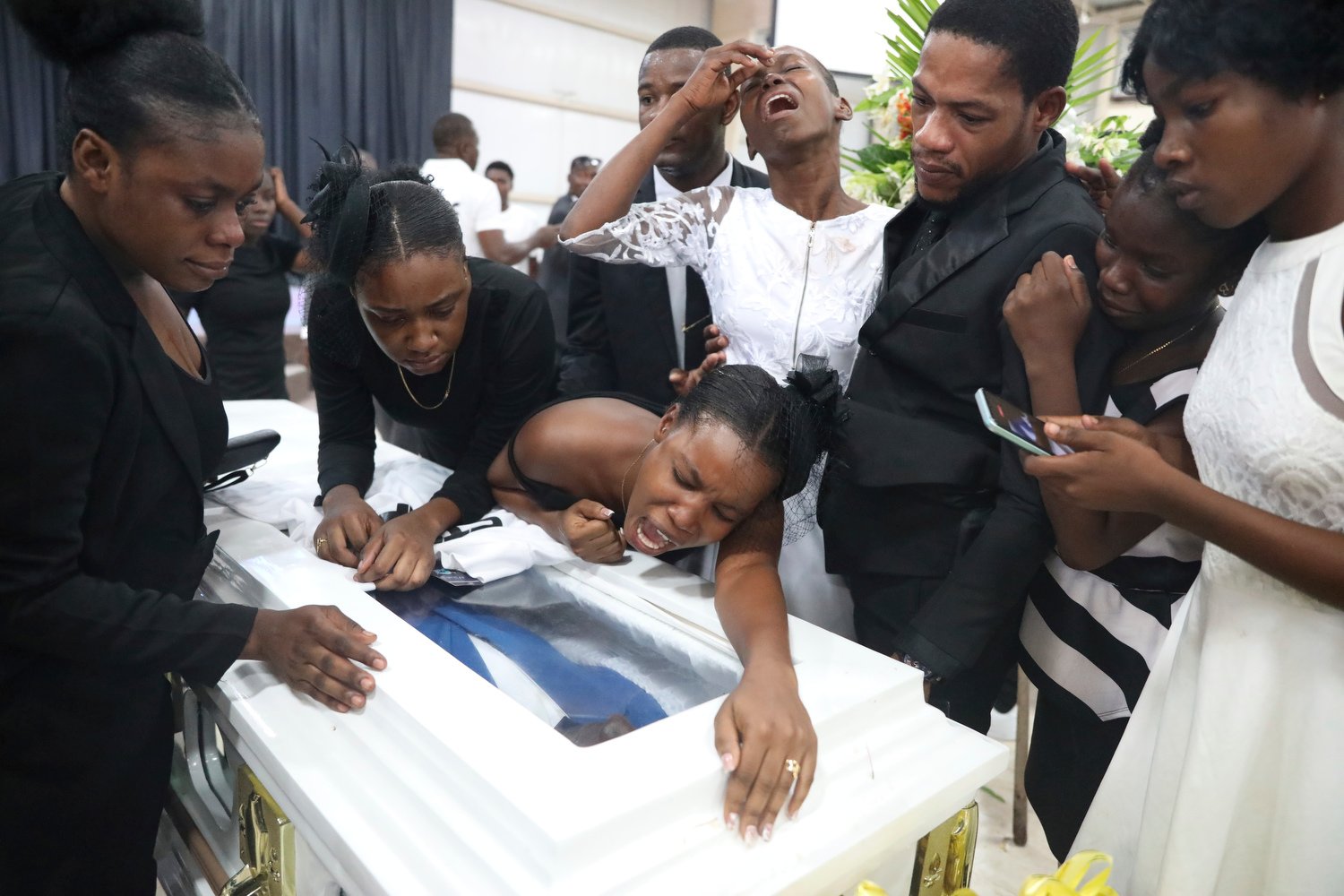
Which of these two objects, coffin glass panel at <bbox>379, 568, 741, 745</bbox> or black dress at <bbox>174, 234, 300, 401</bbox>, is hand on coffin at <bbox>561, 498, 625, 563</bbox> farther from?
black dress at <bbox>174, 234, 300, 401</bbox>

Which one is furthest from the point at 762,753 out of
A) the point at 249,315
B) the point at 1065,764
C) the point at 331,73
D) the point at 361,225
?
Result: the point at 331,73

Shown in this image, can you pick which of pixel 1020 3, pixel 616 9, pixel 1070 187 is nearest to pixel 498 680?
pixel 1070 187

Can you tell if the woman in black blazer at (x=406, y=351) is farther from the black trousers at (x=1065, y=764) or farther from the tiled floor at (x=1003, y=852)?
the tiled floor at (x=1003, y=852)

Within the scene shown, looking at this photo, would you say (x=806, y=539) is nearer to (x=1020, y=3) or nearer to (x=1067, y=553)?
(x=1067, y=553)

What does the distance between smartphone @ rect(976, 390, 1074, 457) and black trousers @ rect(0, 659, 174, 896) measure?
1.09m

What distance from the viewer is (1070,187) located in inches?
52.6

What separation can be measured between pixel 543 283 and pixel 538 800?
109 inches

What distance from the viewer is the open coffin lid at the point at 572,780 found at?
83 cm

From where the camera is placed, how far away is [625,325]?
2033mm

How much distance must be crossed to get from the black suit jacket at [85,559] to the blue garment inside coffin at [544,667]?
0.83 ft

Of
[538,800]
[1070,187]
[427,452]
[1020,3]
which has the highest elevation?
[1020,3]

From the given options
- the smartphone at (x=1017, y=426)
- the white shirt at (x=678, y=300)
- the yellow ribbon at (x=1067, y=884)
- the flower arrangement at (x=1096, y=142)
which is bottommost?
the yellow ribbon at (x=1067, y=884)

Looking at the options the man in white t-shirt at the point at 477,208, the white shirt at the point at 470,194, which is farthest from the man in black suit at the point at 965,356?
the white shirt at the point at 470,194

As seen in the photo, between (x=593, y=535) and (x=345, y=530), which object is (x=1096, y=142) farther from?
(x=345, y=530)
